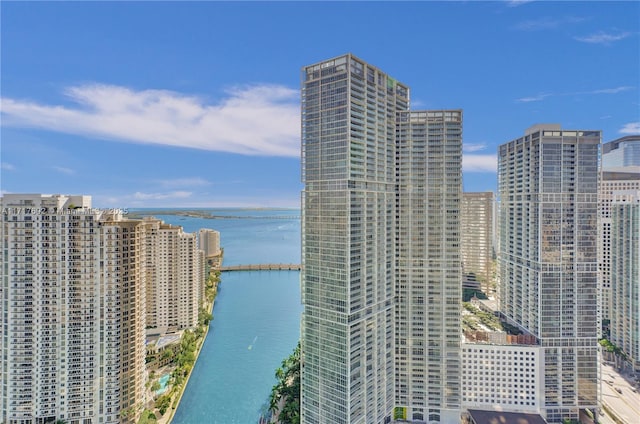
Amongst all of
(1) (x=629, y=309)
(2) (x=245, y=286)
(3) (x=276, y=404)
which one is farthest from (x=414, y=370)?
(2) (x=245, y=286)

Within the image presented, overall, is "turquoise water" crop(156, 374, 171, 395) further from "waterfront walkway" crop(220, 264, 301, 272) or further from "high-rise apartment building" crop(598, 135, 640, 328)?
"waterfront walkway" crop(220, 264, 301, 272)

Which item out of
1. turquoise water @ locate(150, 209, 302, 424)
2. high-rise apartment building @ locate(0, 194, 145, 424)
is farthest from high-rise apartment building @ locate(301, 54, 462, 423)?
high-rise apartment building @ locate(0, 194, 145, 424)

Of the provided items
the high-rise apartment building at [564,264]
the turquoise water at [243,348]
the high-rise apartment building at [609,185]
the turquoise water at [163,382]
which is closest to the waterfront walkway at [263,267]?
the turquoise water at [243,348]

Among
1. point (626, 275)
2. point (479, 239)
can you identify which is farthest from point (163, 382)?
point (479, 239)

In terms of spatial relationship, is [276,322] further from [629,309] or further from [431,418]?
[629,309]

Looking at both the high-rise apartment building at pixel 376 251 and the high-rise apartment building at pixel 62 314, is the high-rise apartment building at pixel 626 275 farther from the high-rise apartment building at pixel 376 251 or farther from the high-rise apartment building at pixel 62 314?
the high-rise apartment building at pixel 62 314

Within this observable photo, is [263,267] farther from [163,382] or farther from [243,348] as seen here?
[163,382]
